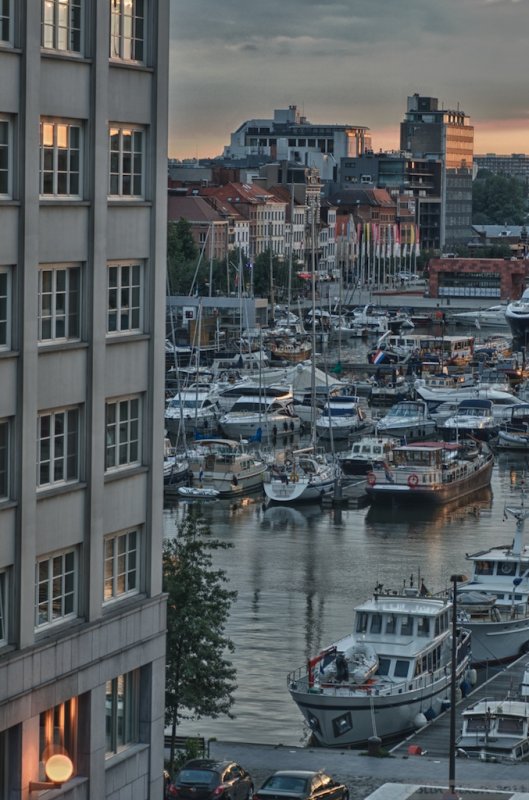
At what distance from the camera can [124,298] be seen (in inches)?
932

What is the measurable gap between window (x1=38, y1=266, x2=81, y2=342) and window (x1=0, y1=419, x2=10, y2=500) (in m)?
1.14

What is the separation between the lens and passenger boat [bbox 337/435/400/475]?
229 ft

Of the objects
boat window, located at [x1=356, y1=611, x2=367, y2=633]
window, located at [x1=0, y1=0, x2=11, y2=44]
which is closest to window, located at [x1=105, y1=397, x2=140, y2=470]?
window, located at [x1=0, y1=0, x2=11, y2=44]

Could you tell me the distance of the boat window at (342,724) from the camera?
34.9m

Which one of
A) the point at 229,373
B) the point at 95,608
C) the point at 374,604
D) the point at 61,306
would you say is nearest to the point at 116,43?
the point at 61,306

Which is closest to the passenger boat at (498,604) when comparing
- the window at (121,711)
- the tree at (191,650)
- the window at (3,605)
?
the tree at (191,650)

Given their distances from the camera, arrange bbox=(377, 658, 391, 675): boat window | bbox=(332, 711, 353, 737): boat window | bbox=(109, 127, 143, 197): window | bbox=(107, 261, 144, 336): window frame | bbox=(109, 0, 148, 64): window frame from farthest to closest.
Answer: bbox=(377, 658, 391, 675): boat window
bbox=(332, 711, 353, 737): boat window
bbox=(107, 261, 144, 336): window frame
bbox=(109, 127, 143, 197): window
bbox=(109, 0, 148, 64): window frame

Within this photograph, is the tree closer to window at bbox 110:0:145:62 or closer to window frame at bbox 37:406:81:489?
window frame at bbox 37:406:81:489

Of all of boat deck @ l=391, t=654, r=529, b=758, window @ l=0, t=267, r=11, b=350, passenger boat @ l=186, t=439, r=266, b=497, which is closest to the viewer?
window @ l=0, t=267, r=11, b=350

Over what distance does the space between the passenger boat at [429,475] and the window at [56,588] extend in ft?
138

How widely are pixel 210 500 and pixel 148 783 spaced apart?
133ft

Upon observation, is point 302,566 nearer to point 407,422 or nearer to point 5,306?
point 407,422

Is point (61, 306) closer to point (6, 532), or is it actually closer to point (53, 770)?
point (6, 532)

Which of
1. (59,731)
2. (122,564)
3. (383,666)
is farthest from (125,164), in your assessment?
(383,666)
